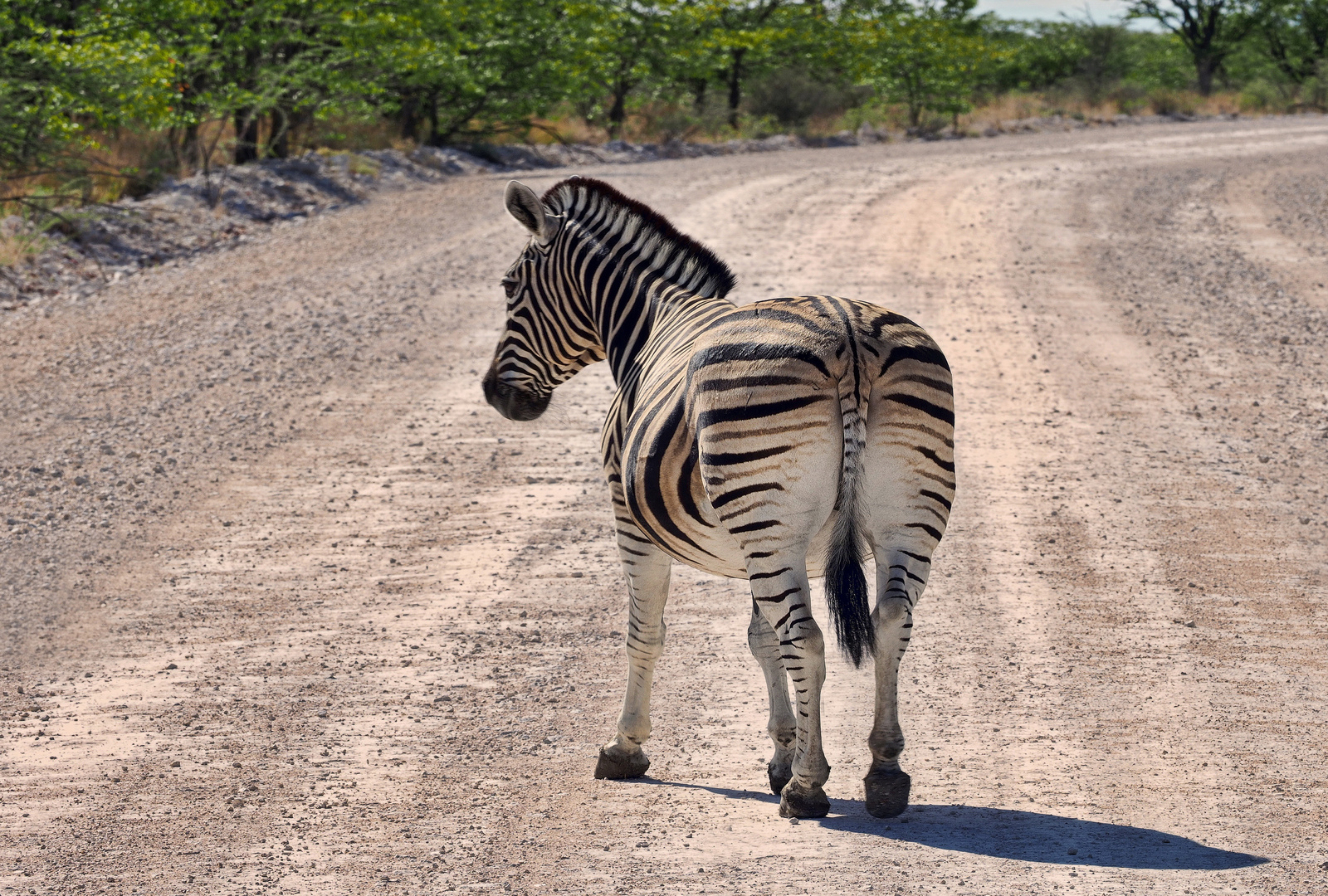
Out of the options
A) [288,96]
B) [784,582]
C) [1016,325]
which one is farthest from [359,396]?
[288,96]

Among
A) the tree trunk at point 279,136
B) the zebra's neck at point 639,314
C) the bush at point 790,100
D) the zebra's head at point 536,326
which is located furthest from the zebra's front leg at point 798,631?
the bush at point 790,100

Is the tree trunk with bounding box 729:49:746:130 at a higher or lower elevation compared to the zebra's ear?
higher

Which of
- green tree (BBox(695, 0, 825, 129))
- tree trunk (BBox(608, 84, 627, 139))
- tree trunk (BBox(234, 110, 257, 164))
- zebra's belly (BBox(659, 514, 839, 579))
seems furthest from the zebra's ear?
green tree (BBox(695, 0, 825, 129))

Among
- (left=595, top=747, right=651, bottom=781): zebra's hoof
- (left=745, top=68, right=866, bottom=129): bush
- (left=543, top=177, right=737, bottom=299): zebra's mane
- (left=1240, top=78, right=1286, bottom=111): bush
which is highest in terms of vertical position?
(left=1240, top=78, right=1286, bottom=111): bush

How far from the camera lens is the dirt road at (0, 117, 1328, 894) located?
4250 millimetres

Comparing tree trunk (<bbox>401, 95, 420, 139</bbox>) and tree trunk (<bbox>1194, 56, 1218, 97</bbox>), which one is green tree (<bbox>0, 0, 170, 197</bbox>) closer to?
tree trunk (<bbox>401, 95, 420, 139</bbox>)

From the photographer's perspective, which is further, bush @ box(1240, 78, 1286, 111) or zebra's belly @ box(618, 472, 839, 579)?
bush @ box(1240, 78, 1286, 111)

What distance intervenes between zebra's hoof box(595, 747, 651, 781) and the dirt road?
0.08m

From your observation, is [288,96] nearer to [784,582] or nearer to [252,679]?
[252,679]

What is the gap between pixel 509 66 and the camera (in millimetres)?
23688

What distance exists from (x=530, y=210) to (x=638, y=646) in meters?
1.92

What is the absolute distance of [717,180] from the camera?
63.3ft

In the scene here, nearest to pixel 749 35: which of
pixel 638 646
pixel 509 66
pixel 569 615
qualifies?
pixel 509 66

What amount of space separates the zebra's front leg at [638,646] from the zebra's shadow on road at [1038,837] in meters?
0.84
